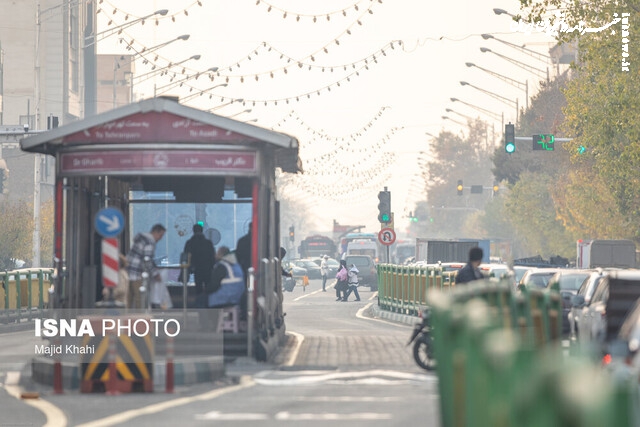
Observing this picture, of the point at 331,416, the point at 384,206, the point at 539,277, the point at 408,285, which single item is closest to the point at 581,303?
the point at 331,416

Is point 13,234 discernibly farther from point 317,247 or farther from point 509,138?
point 317,247

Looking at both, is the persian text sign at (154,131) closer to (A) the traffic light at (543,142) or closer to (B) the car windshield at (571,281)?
(B) the car windshield at (571,281)

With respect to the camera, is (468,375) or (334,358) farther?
(334,358)

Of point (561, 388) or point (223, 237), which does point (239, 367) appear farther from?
point (561, 388)

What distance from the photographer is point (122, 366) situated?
55.2ft

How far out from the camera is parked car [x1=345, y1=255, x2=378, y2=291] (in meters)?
75.0

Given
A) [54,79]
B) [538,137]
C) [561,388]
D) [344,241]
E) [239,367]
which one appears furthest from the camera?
[54,79]

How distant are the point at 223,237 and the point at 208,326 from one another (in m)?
4.42

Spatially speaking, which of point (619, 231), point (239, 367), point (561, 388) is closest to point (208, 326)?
point (239, 367)

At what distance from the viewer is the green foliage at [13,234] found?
68.3 meters

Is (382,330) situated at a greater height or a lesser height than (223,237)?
lesser

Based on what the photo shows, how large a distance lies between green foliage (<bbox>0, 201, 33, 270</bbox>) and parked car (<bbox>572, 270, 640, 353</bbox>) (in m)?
53.2

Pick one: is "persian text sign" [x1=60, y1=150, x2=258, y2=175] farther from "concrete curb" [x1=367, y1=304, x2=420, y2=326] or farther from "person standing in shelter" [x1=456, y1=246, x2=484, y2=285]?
"concrete curb" [x1=367, y1=304, x2=420, y2=326]

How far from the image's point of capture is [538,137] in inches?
1805
